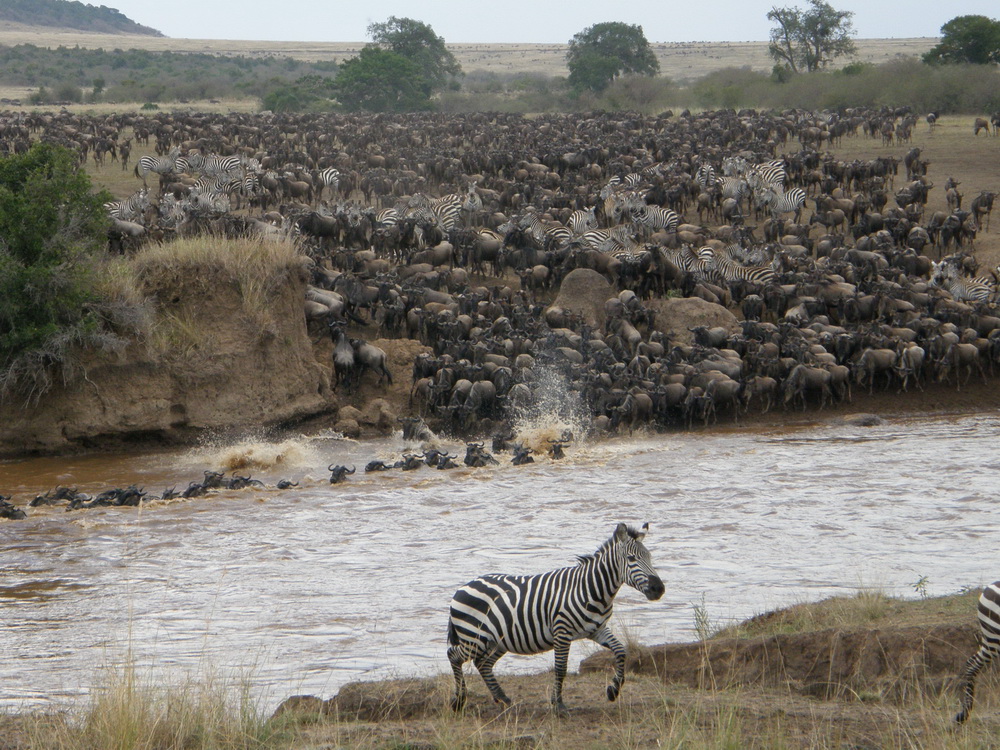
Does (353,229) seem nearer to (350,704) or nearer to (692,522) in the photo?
(692,522)

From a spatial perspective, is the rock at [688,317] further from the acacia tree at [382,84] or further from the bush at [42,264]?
the acacia tree at [382,84]

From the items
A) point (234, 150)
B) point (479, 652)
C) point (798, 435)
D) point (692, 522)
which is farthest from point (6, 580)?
point (234, 150)

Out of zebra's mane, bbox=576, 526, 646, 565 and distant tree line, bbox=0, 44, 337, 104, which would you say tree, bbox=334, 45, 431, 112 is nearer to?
distant tree line, bbox=0, 44, 337, 104

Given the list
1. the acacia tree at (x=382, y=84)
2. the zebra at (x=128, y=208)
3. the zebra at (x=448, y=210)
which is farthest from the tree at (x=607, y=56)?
the zebra at (x=128, y=208)

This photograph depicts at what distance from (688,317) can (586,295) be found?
1756 mm

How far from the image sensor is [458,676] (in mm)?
5891

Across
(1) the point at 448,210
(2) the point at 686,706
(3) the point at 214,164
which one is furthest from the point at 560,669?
(3) the point at 214,164

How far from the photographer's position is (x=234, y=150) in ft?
105

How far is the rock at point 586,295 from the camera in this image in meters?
18.7

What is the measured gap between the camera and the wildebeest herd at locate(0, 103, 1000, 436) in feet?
53.7

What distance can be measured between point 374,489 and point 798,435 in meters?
6.16

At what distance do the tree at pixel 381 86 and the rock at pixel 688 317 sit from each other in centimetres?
3927

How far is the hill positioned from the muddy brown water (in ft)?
464

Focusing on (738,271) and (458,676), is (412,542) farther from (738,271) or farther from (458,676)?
(738,271)
